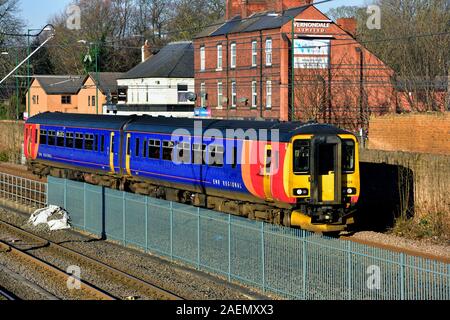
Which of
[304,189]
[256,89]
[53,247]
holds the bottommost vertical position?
[53,247]

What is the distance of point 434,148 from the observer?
2664 cm

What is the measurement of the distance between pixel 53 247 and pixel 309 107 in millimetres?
22435

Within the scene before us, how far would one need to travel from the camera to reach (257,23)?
138 ft

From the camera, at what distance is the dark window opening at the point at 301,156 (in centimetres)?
1925

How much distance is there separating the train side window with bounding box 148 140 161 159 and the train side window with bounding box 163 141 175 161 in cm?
32

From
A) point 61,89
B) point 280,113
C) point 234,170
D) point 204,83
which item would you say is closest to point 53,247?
point 234,170

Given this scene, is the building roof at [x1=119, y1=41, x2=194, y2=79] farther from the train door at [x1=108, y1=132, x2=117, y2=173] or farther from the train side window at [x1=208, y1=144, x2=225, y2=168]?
the train side window at [x1=208, y1=144, x2=225, y2=168]

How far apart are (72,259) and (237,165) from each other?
5266mm

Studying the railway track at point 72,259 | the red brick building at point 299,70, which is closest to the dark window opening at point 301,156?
the railway track at point 72,259

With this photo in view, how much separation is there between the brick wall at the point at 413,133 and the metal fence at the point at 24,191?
1222 centimetres

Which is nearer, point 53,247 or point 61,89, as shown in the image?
point 53,247

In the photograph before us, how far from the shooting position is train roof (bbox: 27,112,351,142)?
19.7 meters

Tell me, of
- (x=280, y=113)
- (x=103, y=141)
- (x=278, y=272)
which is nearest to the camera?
(x=278, y=272)
